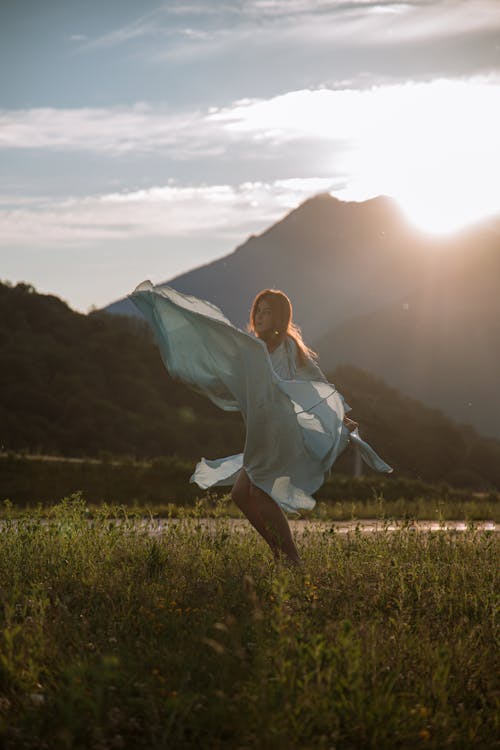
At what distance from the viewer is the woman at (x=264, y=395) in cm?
698

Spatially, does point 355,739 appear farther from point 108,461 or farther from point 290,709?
point 108,461

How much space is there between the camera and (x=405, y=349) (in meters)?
116

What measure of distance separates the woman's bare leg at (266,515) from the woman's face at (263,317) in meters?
1.16

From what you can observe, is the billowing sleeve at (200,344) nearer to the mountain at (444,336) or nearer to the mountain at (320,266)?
the mountain at (444,336)

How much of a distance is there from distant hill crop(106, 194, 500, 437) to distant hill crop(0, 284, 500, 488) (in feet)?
50.9

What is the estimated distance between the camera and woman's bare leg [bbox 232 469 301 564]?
6996mm

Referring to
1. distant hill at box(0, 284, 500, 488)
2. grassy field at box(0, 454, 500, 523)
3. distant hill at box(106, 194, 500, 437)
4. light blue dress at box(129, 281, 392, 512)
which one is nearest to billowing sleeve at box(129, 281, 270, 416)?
light blue dress at box(129, 281, 392, 512)

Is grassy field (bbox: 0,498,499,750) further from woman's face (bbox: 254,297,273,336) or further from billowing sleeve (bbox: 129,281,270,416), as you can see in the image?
woman's face (bbox: 254,297,273,336)

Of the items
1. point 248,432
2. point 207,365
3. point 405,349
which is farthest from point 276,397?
point 405,349

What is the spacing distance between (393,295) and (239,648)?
127 metres

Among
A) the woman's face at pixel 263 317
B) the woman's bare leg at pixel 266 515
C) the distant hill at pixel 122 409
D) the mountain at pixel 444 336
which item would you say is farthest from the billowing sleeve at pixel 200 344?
the mountain at pixel 444 336

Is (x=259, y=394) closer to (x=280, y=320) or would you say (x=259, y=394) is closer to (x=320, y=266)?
(x=280, y=320)

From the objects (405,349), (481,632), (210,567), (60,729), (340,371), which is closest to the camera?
(60,729)

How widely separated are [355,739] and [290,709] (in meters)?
0.31
